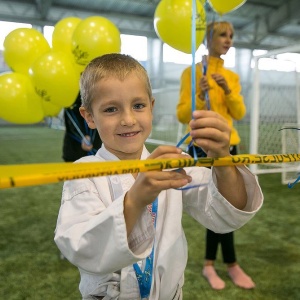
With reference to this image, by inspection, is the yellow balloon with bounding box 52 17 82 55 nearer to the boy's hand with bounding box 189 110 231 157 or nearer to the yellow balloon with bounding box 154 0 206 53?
the yellow balloon with bounding box 154 0 206 53

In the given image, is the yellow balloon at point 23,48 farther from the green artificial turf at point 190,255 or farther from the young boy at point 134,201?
the young boy at point 134,201

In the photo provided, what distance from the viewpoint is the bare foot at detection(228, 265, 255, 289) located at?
1755 mm

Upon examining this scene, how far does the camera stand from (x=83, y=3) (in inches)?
456

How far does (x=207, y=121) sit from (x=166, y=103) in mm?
9568

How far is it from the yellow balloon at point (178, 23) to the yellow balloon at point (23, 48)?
→ 2.75 ft

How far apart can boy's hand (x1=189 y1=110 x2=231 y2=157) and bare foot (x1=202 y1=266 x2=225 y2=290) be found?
128cm

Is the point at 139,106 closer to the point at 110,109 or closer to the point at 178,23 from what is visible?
the point at 110,109

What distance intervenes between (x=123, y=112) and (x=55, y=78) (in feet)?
3.60

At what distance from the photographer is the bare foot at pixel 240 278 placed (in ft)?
5.76

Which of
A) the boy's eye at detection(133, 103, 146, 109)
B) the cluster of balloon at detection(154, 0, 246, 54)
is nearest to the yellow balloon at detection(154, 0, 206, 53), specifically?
the cluster of balloon at detection(154, 0, 246, 54)

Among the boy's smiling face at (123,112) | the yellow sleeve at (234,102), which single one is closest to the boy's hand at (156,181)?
the boy's smiling face at (123,112)

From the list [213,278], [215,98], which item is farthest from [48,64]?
[213,278]

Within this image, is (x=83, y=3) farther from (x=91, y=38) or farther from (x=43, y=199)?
(x=91, y=38)

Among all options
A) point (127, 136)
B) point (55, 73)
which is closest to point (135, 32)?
point (55, 73)
